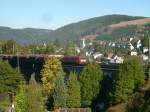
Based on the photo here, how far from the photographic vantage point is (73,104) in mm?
47500

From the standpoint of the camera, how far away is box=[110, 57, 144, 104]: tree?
4534 cm

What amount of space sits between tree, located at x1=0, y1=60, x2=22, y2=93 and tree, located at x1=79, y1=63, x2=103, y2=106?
49.3 feet

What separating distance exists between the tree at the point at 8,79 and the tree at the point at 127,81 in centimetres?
1971

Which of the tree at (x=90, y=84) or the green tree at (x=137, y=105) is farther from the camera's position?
the tree at (x=90, y=84)

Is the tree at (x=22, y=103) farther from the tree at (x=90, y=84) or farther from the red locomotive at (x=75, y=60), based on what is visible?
the red locomotive at (x=75, y=60)

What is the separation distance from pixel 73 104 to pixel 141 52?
94023 millimetres

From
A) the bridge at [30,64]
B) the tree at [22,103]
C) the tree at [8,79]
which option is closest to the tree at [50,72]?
the tree at [8,79]

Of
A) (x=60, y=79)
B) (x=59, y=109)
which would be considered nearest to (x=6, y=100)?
(x=60, y=79)

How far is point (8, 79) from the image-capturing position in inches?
2522

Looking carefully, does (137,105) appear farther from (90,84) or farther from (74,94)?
(90,84)

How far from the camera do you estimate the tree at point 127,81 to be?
149ft

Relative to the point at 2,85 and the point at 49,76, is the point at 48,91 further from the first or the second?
the point at 2,85

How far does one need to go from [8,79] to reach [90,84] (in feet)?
58.5

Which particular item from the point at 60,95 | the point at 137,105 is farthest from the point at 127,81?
the point at 137,105
